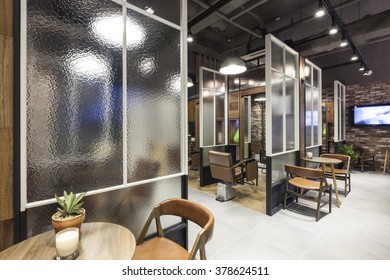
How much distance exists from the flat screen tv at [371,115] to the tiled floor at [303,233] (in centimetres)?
342

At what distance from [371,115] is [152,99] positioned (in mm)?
7228

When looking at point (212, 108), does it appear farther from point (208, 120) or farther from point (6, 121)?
point (6, 121)

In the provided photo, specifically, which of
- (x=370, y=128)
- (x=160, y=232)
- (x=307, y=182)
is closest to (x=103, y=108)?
(x=160, y=232)

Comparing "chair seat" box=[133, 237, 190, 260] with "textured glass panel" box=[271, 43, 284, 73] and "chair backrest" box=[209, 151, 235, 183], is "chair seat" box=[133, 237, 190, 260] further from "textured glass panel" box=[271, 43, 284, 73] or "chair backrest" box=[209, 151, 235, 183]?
"textured glass panel" box=[271, 43, 284, 73]

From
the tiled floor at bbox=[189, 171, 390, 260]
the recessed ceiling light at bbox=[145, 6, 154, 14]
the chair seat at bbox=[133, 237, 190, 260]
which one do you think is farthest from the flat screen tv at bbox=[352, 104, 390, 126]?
the chair seat at bbox=[133, 237, 190, 260]

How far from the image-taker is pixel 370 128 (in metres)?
6.18

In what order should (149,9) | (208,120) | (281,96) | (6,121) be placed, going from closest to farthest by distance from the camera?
(6,121) < (149,9) < (281,96) < (208,120)

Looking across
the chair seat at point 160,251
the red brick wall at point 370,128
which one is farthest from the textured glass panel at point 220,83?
the chair seat at point 160,251

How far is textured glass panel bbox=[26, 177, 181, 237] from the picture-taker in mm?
1266

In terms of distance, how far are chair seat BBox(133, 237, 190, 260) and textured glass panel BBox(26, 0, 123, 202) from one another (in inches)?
21.3

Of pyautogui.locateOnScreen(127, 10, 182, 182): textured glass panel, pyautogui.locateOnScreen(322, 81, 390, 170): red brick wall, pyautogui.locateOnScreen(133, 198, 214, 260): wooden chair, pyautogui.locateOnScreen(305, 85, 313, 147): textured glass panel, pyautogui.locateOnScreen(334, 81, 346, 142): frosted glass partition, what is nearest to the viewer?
pyautogui.locateOnScreen(133, 198, 214, 260): wooden chair

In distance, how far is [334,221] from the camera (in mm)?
2850

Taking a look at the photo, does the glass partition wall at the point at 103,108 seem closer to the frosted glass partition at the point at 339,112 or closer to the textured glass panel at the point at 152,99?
the textured glass panel at the point at 152,99
